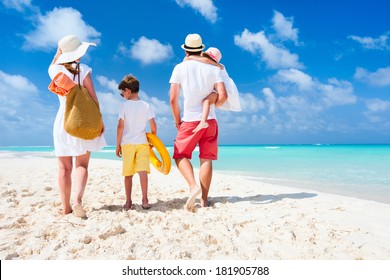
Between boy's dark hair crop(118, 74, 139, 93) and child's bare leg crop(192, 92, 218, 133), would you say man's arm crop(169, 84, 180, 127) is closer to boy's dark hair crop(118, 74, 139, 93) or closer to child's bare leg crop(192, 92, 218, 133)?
child's bare leg crop(192, 92, 218, 133)

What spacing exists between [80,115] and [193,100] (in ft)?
4.35

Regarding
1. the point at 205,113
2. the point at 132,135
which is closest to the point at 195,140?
the point at 205,113

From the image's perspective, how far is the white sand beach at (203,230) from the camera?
249 centimetres

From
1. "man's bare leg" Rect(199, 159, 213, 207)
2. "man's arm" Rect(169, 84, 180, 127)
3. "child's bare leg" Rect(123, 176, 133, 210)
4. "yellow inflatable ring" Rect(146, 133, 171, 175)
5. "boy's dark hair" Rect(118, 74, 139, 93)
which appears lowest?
"child's bare leg" Rect(123, 176, 133, 210)

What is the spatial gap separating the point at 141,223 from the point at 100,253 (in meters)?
0.72

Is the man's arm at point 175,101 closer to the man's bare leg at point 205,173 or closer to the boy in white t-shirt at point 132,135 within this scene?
the boy in white t-shirt at point 132,135

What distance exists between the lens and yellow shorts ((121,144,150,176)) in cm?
397

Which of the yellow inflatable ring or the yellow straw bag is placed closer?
the yellow straw bag

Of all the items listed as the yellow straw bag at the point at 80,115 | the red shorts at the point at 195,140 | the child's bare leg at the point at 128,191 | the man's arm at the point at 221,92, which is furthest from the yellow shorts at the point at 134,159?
the man's arm at the point at 221,92

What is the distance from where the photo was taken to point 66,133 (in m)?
3.41

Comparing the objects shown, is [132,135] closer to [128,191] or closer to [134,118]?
[134,118]

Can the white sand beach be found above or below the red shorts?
below

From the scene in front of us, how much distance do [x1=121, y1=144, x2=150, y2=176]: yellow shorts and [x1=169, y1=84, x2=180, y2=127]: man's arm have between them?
→ 0.56 m

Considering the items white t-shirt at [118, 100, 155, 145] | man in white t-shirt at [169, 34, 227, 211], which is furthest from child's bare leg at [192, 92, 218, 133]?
white t-shirt at [118, 100, 155, 145]
